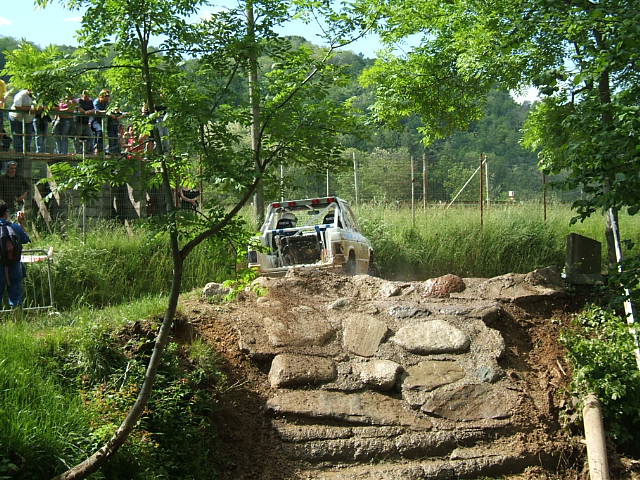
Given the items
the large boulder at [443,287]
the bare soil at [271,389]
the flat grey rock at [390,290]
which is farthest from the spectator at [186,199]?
the large boulder at [443,287]

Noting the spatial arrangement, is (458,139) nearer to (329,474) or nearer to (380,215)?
(380,215)

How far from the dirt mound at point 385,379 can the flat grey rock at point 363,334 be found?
0.02 meters

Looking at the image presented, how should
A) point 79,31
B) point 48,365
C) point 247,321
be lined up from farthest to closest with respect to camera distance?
point 247,321 → point 48,365 → point 79,31

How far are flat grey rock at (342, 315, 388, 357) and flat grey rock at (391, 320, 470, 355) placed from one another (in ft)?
0.74

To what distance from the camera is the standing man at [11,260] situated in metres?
9.51

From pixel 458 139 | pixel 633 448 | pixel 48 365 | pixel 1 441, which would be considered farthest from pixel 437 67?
pixel 458 139

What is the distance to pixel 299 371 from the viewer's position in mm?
8844

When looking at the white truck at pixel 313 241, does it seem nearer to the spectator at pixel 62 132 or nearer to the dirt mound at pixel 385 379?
the dirt mound at pixel 385 379

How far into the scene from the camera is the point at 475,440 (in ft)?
27.7

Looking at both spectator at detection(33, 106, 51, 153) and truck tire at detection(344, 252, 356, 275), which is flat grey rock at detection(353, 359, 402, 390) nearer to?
truck tire at detection(344, 252, 356, 275)

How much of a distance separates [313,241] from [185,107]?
22.7 ft

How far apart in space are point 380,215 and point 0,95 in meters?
8.83

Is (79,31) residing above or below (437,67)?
below

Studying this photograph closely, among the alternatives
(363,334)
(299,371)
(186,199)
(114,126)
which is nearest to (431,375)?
(363,334)
